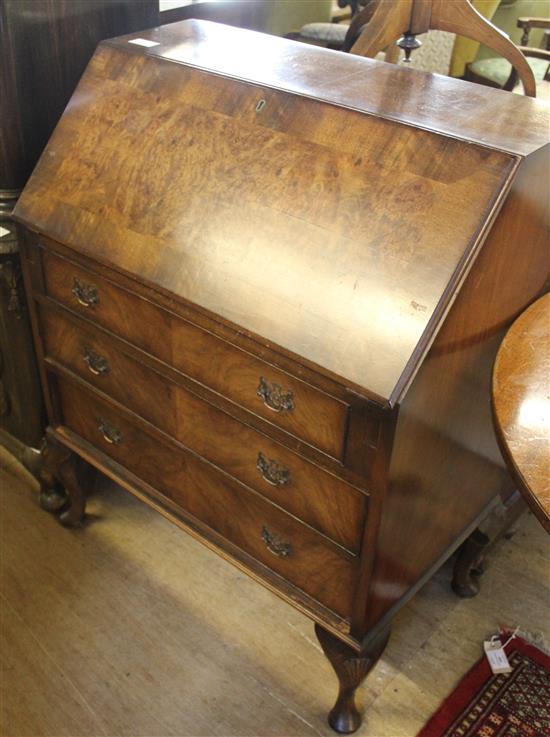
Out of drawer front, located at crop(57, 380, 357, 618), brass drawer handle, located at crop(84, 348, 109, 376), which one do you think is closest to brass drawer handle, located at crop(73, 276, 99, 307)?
brass drawer handle, located at crop(84, 348, 109, 376)

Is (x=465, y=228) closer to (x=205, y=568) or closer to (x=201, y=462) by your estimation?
(x=201, y=462)

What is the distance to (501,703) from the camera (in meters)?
1.60

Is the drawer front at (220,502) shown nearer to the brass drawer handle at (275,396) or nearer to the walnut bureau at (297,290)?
the walnut bureau at (297,290)

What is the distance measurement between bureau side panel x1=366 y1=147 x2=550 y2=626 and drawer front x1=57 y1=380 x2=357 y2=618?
9 cm

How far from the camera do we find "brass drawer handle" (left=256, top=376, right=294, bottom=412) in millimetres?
1221

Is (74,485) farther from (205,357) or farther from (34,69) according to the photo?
(34,69)

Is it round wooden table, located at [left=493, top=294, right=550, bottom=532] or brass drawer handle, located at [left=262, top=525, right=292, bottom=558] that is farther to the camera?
brass drawer handle, located at [left=262, top=525, right=292, bottom=558]

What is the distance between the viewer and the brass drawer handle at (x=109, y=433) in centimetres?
165

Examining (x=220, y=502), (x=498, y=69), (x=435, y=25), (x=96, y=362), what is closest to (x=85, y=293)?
(x=96, y=362)

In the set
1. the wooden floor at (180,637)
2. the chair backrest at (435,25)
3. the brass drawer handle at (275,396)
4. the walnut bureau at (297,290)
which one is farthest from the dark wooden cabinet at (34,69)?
the brass drawer handle at (275,396)

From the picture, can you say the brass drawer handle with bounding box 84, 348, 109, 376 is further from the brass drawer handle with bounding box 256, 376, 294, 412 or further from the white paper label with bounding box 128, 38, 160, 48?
the white paper label with bounding box 128, 38, 160, 48

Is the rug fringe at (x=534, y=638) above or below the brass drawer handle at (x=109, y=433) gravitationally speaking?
below

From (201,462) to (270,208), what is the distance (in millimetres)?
494

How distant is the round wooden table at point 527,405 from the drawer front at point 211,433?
27 centimetres
